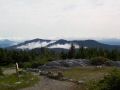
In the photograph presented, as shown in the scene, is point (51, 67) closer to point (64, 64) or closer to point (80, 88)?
point (64, 64)

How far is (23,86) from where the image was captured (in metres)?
33.9

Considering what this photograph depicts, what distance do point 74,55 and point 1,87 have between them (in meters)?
83.9

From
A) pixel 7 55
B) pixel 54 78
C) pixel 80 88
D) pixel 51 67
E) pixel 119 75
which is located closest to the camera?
pixel 119 75

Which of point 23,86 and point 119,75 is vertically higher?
point 119,75

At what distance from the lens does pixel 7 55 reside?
372 ft

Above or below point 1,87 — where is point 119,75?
above

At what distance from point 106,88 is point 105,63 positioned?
151 ft

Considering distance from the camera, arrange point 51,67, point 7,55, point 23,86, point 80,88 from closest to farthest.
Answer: point 80,88 → point 23,86 → point 51,67 → point 7,55

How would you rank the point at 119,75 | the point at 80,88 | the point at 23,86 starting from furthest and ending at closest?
the point at 23,86 < the point at 80,88 < the point at 119,75

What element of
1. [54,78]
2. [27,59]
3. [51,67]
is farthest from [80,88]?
[27,59]

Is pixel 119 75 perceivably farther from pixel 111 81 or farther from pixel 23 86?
pixel 23 86

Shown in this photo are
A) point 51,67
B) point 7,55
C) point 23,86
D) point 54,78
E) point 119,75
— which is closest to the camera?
point 119,75

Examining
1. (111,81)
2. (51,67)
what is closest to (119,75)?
(111,81)

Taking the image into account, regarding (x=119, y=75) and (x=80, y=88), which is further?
(x=80, y=88)
